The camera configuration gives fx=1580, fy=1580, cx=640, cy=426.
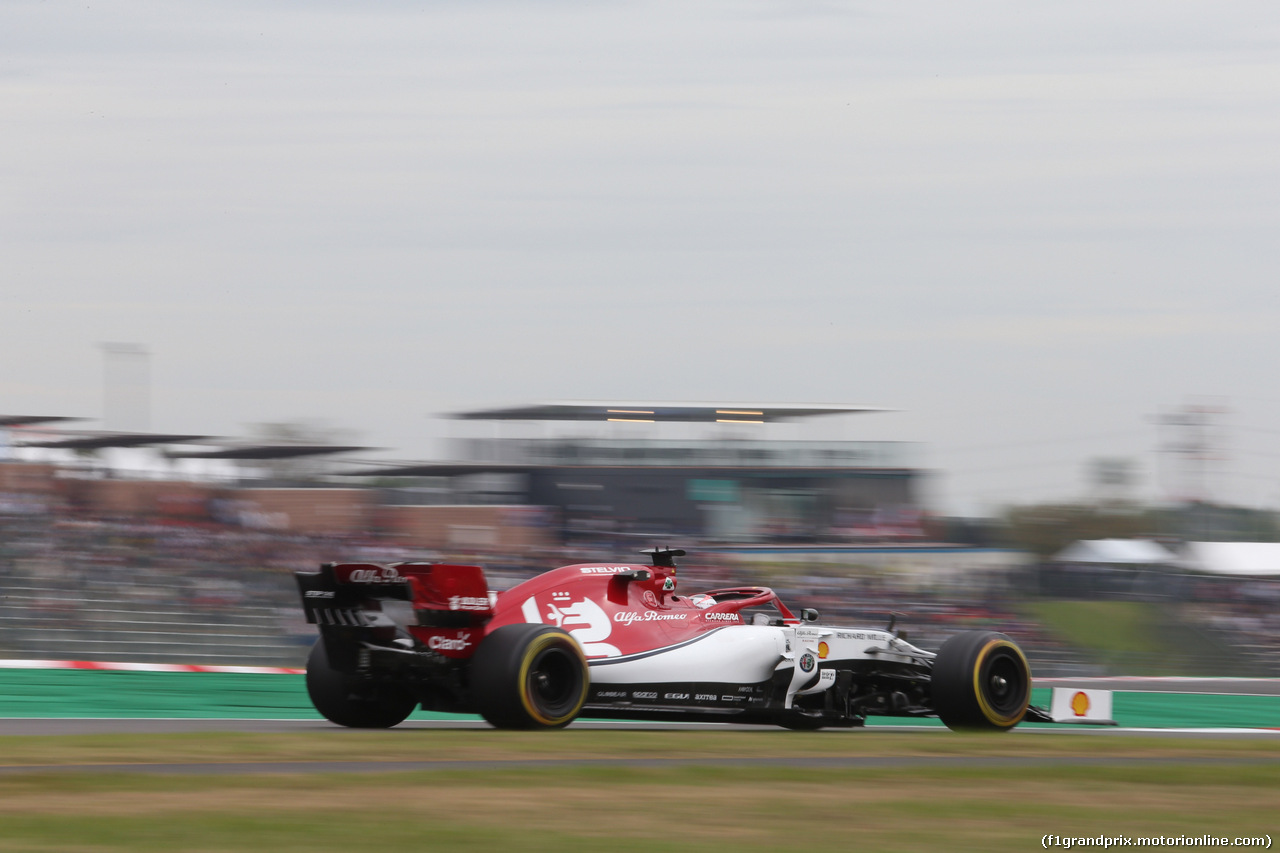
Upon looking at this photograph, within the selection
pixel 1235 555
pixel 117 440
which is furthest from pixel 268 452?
pixel 1235 555

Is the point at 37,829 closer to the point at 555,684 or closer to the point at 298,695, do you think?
the point at 555,684

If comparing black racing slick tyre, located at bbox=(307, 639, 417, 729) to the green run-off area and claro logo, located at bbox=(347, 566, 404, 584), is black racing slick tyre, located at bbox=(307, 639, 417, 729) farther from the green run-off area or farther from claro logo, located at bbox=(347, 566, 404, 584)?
the green run-off area

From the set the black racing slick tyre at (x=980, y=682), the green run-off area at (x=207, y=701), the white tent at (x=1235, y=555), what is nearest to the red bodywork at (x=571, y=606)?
the black racing slick tyre at (x=980, y=682)

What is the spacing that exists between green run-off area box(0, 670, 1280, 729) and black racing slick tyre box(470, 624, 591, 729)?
3.48 m

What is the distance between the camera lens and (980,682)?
11109 mm

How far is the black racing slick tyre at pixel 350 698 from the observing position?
409 inches

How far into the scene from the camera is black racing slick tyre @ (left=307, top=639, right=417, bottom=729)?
10.4 meters

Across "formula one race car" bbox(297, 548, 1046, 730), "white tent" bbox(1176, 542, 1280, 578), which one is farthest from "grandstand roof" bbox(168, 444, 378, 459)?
"white tent" bbox(1176, 542, 1280, 578)

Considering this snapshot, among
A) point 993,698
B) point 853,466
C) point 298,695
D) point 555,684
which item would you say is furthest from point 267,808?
point 853,466

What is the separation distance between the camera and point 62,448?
25812 millimetres

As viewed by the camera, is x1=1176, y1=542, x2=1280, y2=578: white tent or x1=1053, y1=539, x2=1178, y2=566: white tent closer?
x1=1053, y1=539, x2=1178, y2=566: white tent

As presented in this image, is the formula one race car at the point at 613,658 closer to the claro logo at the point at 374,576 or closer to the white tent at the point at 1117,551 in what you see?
the claro logo at the point at 374,576

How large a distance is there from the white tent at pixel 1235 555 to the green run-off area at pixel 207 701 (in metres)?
21.2

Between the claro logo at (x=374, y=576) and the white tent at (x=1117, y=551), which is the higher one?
the claro logo at (x=374, y=576)
